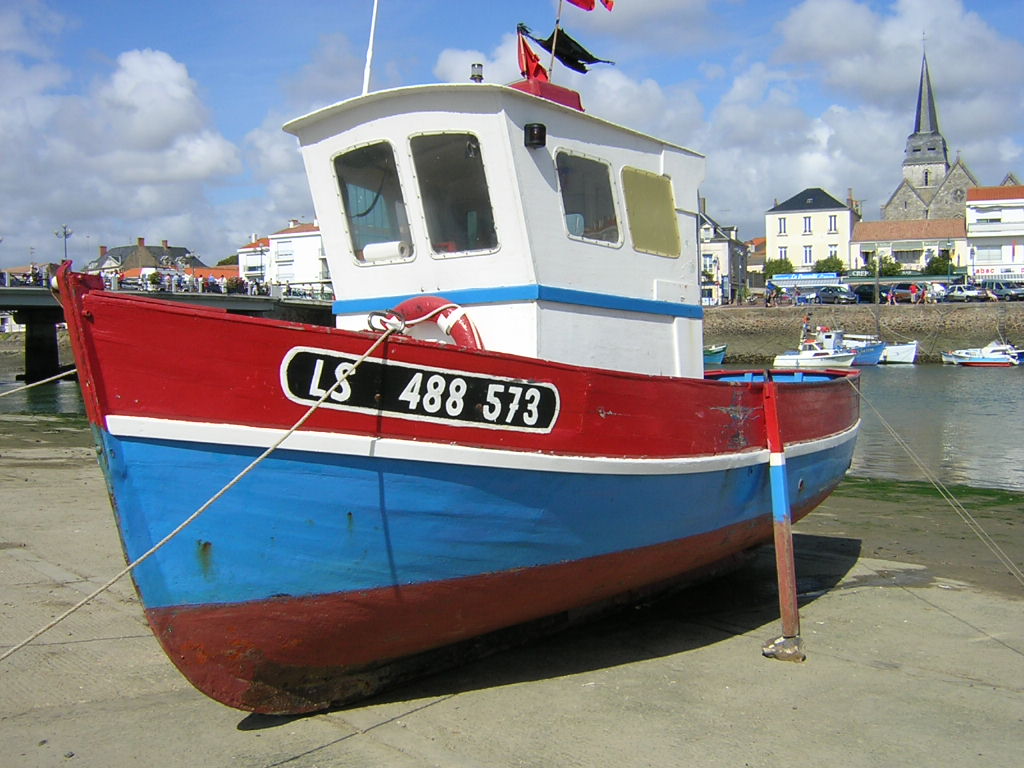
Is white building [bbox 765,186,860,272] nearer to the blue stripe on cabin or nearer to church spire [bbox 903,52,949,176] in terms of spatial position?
church spire [bbox 903,52,949,176]

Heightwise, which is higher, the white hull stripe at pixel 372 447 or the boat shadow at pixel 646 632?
the white hull stripe at pixel 372 447

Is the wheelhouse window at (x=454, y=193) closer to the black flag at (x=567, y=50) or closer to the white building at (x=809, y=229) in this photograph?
the black flag at (x=567, y=50)

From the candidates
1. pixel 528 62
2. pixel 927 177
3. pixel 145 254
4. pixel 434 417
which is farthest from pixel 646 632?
pixel 927 177

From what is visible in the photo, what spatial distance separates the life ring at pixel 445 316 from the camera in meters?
5.21

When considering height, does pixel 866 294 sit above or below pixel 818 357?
above

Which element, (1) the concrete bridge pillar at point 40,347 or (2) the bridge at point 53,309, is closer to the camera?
(2) the bridge at point 53,309

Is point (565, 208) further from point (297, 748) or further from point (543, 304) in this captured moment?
point (297, 748)

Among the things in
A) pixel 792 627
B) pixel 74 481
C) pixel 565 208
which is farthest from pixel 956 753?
pixel 74 481

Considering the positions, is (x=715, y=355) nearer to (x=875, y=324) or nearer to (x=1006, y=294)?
(x=875, y=324)

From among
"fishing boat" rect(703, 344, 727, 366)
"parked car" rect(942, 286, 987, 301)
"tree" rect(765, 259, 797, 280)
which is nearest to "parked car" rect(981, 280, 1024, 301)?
"parked car" rect(942, 286, 987, 301)

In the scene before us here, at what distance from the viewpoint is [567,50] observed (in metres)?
6.99

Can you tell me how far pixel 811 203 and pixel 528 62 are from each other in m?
85.0

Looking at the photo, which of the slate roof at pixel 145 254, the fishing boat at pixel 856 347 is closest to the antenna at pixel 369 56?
the fishing boat at pixel 856 347

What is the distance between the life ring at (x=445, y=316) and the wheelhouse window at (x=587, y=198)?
2.93 feet
